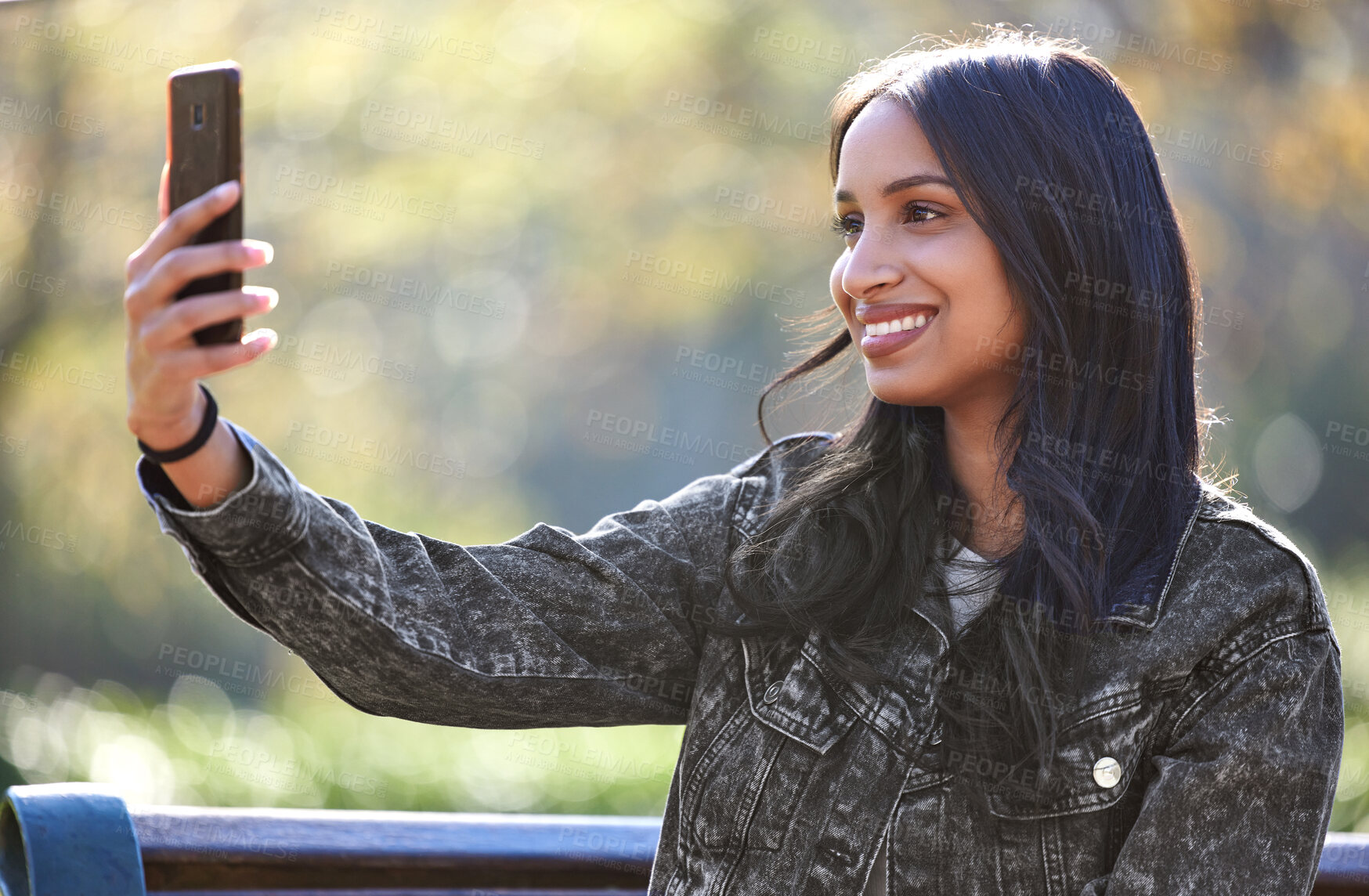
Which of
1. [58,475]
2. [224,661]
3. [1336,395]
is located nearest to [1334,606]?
[1336,395]

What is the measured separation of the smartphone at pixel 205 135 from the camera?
1295 mm

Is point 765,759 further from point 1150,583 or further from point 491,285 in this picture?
point 491,285

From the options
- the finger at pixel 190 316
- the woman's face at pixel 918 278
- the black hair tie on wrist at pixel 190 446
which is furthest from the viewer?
the woman's face at pixel 918 278

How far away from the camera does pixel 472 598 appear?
1714 mm

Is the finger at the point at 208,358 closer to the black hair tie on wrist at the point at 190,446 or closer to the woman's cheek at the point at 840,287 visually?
the black hair tie on wrist at the point at 190,446

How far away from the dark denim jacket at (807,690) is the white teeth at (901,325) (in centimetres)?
37

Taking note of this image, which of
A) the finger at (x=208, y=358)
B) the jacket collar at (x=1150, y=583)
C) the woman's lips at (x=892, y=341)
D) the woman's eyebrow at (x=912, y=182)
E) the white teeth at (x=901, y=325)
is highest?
the woman's eyebrow at (x=912, y=182)

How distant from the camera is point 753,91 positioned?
29.6 feet

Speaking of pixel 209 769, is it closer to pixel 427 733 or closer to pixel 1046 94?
pixel 427 733

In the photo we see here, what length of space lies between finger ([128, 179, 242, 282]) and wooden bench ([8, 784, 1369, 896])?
2.55ft

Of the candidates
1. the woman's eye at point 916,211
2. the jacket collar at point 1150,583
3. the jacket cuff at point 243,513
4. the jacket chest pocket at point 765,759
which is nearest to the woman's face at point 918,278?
the woman's eye at point 916,211

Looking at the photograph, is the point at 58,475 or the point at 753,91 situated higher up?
the point at 753,91

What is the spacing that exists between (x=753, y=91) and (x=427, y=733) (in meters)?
5.43

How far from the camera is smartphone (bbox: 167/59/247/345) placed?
129cm
